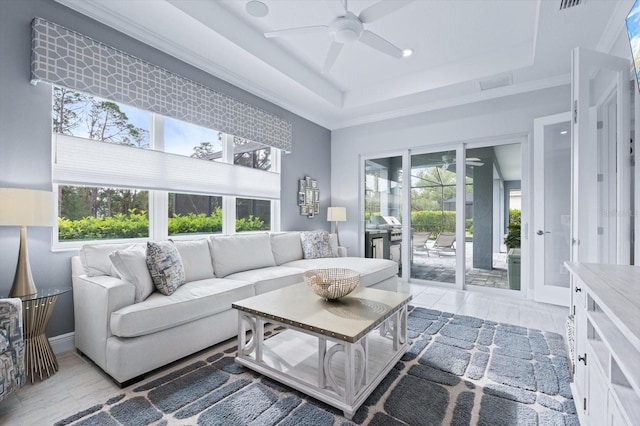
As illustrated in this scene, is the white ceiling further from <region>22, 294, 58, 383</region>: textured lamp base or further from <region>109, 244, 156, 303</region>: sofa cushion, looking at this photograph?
<region>22, 294, 58, 383</region>: textured lamp base

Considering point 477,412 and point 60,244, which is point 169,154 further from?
point 477,412

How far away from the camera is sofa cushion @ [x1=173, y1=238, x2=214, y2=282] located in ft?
8.89

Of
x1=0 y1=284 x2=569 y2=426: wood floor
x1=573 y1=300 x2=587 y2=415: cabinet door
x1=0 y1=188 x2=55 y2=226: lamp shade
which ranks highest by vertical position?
x1=0 y1=188 x2=55 y2=226: lamp shade

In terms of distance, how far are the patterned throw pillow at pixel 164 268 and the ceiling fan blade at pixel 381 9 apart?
243 cm

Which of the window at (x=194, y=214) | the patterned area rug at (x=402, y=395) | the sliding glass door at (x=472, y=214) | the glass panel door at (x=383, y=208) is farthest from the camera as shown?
the glass panel door at (x=383, y=208)

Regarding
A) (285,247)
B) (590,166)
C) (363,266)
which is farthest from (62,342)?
(590,166)

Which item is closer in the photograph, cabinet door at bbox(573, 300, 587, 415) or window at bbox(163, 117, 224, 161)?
cabinet door at bbox(573, 300, 587, 415)

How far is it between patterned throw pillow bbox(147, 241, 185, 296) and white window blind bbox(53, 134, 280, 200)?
→ 0.79 m

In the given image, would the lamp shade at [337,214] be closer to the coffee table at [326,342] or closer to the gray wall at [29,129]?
the coffee table at [326,342]

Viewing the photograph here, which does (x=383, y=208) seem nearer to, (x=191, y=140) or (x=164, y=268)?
(x=191, y=140)

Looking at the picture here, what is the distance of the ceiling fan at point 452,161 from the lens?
4.34 metres

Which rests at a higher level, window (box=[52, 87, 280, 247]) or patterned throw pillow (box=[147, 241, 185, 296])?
window (box=[52, 87, 280, 247])

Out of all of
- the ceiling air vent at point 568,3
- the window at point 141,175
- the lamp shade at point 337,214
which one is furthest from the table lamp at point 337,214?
the ceiling air vent at point 568,3

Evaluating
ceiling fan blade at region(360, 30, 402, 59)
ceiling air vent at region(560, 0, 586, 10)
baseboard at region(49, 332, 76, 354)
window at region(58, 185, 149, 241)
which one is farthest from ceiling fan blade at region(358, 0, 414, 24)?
baseboard at region(49, 332, 76, 354)
